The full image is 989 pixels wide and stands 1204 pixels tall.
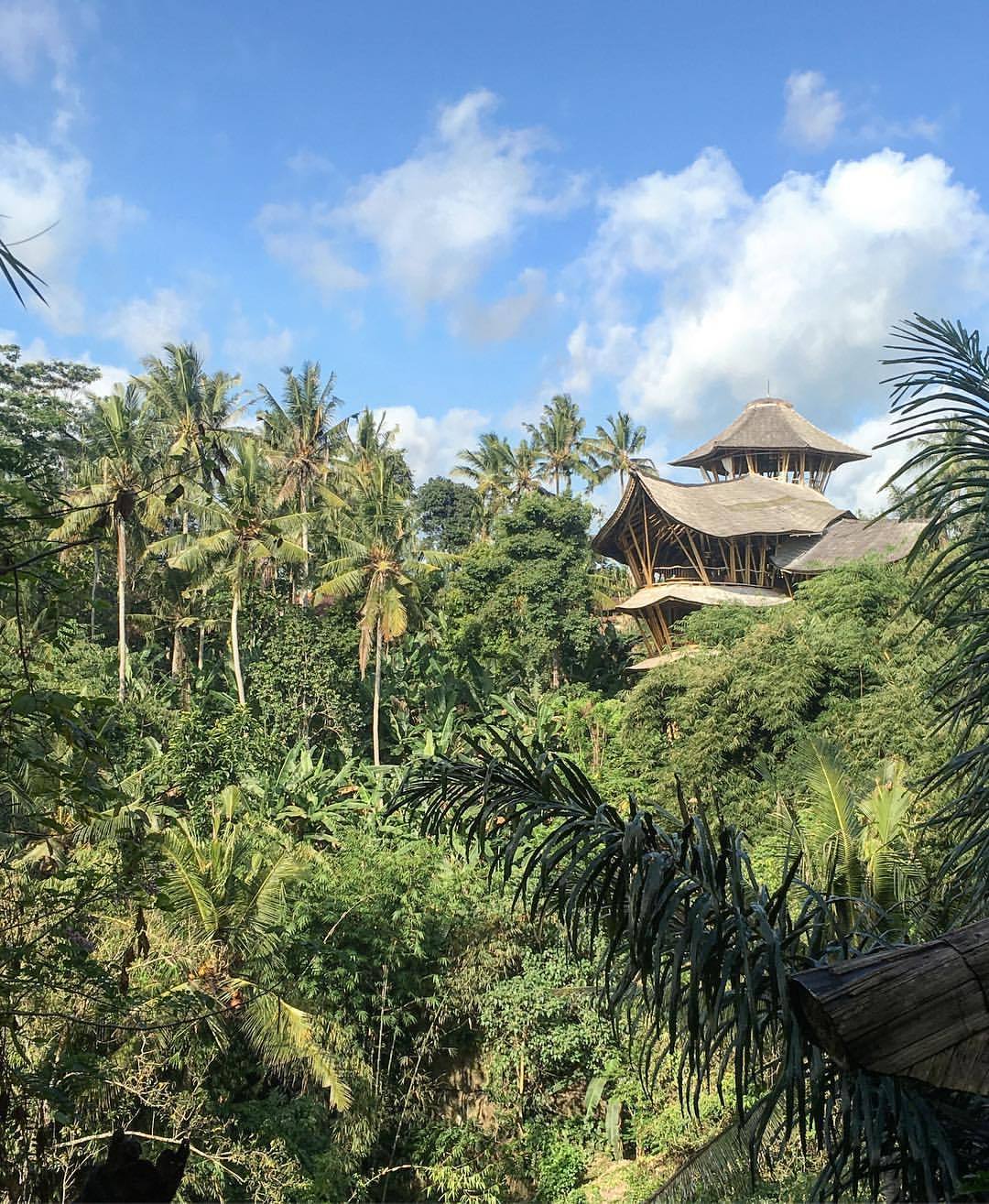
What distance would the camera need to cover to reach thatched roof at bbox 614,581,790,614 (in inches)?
874

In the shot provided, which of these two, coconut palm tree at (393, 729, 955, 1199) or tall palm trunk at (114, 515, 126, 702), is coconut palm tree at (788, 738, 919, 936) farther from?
tall palm trunk at (114, 515, 126, 702)

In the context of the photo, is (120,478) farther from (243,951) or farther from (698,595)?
(698,595)

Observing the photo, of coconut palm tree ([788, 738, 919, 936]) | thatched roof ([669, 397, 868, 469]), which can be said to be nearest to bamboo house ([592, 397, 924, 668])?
thatched roof ([669, 397, 868, 469])

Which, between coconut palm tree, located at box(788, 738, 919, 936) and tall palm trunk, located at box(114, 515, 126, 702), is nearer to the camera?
coconut palm tree, located at box(788, 738, 919, 936)

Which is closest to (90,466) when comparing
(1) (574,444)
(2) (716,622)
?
(2) (716,622)

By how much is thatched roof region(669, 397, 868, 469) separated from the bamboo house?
515 centimetres

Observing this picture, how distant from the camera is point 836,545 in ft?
74.9

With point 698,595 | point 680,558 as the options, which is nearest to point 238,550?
point 698,595

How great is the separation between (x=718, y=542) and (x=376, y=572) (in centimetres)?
897

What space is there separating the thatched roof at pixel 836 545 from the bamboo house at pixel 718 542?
23 mm

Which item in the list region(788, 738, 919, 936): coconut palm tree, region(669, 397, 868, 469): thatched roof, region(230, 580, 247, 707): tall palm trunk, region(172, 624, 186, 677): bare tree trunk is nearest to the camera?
region(788, 738, 919, 936): coconut palm tree

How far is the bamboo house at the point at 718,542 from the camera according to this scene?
22609 millimetres

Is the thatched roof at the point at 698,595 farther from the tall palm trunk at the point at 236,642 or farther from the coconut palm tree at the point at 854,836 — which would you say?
the coconut palm tree at the point at 854,836

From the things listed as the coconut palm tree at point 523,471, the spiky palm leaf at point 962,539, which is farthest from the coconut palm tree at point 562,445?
the spiky palm leaf at point 962,539
